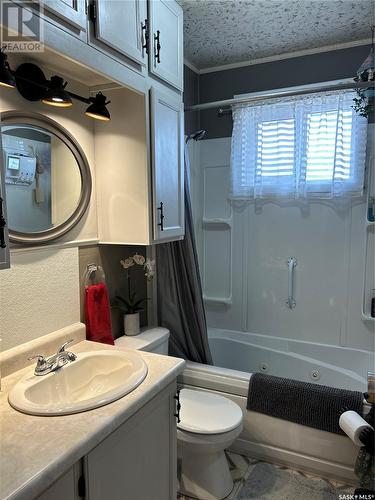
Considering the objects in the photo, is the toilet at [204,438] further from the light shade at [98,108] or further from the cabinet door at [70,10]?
the cabinet door at [70,10]

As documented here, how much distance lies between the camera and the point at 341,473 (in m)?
1.93

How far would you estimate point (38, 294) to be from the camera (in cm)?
156

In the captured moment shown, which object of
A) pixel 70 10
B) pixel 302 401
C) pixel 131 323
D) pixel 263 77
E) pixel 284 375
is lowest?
pixel 284 375

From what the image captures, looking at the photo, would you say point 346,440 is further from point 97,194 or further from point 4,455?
point 97,194

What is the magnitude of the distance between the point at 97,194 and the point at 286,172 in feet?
5.31

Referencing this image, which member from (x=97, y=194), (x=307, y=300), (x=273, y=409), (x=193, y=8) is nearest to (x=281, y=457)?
(x=273, y=409)

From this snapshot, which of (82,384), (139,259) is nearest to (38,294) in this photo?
(82,384)

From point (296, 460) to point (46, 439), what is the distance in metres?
1.62

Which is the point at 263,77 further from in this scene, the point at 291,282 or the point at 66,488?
the point at 66,488

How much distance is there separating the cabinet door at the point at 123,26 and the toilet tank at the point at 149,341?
4.77 feet

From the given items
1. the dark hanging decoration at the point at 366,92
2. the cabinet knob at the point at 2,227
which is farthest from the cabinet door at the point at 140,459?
the dark hanging decoration at the point at 366,92

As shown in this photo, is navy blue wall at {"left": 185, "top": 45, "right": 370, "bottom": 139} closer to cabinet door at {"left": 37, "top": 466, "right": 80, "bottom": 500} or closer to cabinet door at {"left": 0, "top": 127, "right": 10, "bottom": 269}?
cabinet door at {"left": 0, "top": 127, "right": 10, "bottom": 269}

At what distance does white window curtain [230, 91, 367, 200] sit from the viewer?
8.57 feet

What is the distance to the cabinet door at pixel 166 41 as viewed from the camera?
1.75 metres
